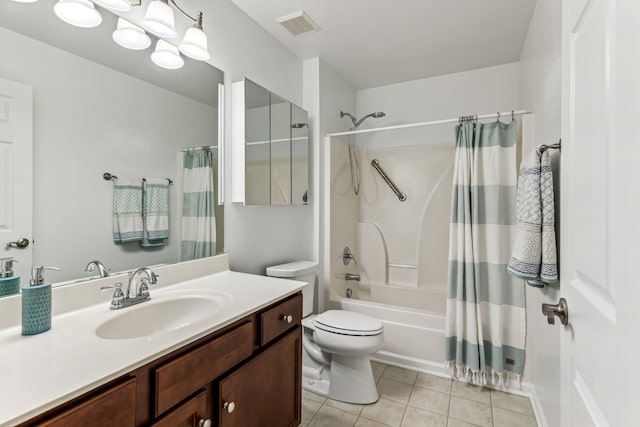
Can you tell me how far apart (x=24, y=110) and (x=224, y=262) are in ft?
3.47

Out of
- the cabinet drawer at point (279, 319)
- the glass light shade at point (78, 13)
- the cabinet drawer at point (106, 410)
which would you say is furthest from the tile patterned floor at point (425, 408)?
the glass light shade at point (78, 13)

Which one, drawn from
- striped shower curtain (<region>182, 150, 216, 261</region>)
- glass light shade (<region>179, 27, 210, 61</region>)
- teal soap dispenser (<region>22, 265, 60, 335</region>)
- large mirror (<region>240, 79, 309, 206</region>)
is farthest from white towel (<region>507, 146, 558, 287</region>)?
teal soap dispenser (<region>22, 265, 60, 335</region>)

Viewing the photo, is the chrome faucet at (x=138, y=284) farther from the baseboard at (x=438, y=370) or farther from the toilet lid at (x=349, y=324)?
the baseboard at (x=438, y=370)

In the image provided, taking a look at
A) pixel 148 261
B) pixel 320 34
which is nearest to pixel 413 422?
pixel 148 261

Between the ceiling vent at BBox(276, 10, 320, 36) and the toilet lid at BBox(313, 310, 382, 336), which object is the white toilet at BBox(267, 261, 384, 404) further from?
the ceiling vent at BBox(276, 10, 320, 36)

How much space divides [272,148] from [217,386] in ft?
4.78

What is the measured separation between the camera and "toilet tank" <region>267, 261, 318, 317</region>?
6.73 ft

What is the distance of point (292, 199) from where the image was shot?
2256 millimetres

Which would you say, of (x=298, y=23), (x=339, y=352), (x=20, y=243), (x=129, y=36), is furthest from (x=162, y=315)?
(x=298, y=23)

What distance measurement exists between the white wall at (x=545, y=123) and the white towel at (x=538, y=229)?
9 cm

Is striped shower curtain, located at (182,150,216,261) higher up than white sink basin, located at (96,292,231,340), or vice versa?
striped shower curtain, located at (182,150,216,261)

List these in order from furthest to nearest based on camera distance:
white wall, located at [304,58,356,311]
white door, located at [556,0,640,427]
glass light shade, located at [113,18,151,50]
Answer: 1. white wall, located at [304,58,356,311]
2. glass light shade, located at [113,18,151,50]
3. white door, located at [556,0,640,427]

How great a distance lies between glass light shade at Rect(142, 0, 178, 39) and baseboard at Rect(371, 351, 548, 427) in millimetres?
2452

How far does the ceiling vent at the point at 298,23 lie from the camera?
197 cm
